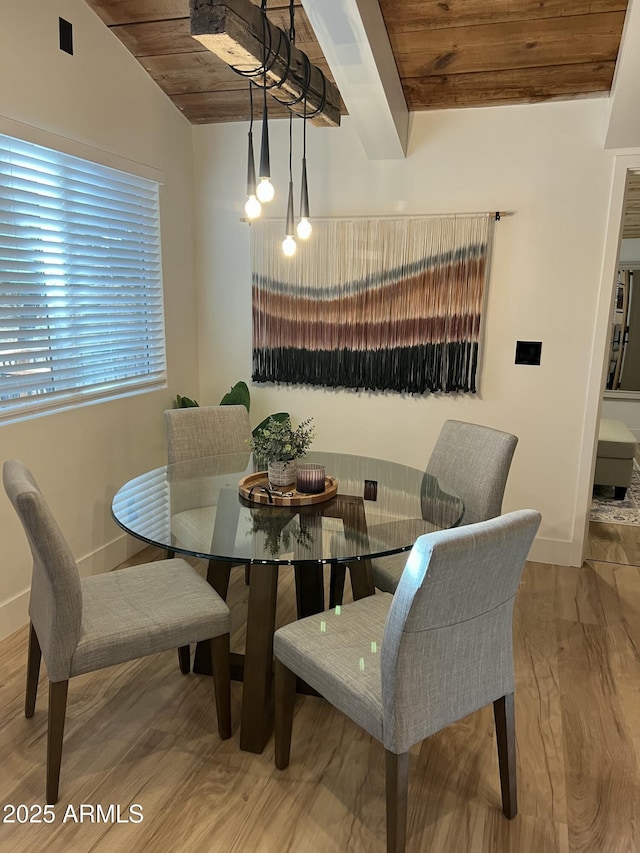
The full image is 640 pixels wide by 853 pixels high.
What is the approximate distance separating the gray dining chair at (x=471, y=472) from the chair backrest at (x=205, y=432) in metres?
0.93

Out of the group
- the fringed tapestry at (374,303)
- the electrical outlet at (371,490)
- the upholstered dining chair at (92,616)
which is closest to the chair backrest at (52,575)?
the upholstered dining chair at (92,616)

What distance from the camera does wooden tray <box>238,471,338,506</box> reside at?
6.97 ft

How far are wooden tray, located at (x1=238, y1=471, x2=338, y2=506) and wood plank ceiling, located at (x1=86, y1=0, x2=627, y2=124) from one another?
6.47 feet

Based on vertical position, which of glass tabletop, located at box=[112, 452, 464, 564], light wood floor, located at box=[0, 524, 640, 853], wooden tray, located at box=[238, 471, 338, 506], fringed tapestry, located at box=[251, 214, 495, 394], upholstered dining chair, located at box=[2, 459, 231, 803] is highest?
fringed tapestry, located at box=[251, 214, 495, 394]

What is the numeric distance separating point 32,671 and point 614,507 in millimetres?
3981

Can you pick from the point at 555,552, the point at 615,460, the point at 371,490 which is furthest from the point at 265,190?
the point at 615,460

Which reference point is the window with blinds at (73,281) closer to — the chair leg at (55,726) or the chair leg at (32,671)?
the chair leg at (32,671)

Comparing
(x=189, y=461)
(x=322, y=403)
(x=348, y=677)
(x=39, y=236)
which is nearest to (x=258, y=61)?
(x=39, y=236)

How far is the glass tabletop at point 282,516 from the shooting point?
5.92ft

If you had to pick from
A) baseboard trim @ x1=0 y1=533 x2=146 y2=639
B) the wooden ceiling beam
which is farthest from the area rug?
the wooden ceiling beam

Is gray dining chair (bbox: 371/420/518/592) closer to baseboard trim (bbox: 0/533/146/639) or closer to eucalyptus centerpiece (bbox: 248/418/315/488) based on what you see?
eucalyptus centerpiece (bbox: 248/418/315/488)

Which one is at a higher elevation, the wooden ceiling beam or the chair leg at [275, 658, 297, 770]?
the wooden ceiling beam

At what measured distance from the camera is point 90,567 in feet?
10.2

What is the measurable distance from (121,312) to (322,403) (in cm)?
125
